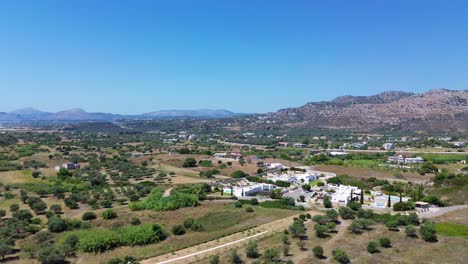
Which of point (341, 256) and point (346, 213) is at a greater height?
point (346, 213)

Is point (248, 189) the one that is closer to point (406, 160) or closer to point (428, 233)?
point (428, 233)

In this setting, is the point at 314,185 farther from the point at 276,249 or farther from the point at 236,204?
the point at 276,249

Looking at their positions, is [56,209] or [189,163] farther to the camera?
[189,163]

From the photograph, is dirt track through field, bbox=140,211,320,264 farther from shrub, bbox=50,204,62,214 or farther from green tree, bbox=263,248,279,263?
shrub, bbox=50,204,62,214

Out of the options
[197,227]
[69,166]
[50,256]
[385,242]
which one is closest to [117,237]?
[50,256]

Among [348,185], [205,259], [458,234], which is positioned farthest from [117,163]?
[458,234]

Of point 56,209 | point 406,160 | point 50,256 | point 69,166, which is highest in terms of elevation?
point 50,256
